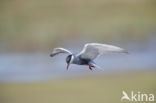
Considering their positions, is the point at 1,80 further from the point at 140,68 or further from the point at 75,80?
the point at 140,68

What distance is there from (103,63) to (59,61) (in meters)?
0.43

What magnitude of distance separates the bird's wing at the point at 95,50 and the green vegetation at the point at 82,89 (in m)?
0.22

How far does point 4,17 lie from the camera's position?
2.71 m

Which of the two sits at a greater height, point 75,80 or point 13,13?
point 13,13

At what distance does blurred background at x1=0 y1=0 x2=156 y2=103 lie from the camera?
8.51ft

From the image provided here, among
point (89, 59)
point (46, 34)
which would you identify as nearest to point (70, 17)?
point (46, 34)

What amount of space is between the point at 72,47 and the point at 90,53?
19cm

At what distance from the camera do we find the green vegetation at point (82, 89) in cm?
258

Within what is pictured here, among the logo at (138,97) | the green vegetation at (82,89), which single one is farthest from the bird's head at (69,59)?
the logo at (138,97)

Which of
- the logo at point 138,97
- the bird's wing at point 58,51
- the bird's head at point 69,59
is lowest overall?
the logo at point 138,97

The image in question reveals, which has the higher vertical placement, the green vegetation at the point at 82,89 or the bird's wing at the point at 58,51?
the bird's wing at the point at 58,51

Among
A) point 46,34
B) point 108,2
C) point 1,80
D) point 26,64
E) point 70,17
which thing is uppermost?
point 108,2

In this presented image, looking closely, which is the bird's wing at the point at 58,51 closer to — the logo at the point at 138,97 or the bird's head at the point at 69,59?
the bird's head at the point at 69,59

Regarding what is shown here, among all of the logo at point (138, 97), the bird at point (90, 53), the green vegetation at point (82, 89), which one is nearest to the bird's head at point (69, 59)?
the bird at point (90, 53)
